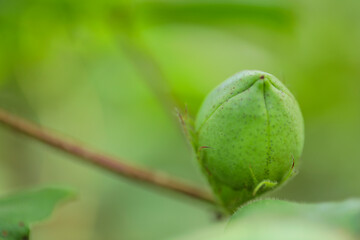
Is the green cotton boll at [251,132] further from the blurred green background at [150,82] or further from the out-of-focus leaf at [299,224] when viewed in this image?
the blurred green background at [150,82]

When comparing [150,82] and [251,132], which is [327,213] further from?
[150,82]

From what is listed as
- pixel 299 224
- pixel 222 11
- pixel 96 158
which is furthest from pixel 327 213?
pixel 222 11

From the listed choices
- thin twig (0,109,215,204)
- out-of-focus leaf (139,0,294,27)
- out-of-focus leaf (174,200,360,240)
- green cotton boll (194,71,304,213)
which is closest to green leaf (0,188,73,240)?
thin twig (0,109,215,204)

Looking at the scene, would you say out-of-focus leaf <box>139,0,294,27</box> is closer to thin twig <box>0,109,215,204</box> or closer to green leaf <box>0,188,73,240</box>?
thin twig <box>0,109,215,204</box>

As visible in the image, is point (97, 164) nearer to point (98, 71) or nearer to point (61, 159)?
point (98, 71)

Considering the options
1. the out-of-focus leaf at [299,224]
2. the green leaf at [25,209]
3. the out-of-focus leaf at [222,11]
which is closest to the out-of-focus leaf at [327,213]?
the out-of-focus leaf at [299,224]

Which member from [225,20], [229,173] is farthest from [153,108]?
[229,173]
